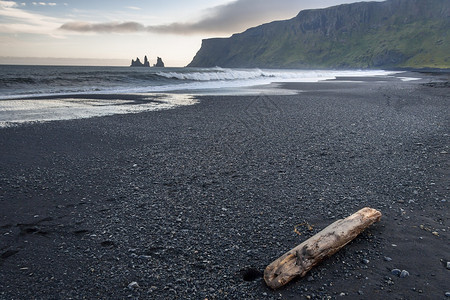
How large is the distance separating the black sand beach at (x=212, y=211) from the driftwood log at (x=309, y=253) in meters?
0.12

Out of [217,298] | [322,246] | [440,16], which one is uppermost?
[440,16]

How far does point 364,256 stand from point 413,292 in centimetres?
63

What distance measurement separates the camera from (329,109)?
15.2m

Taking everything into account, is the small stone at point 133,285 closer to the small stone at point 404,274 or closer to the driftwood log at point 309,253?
the driftwood log at point 309,253

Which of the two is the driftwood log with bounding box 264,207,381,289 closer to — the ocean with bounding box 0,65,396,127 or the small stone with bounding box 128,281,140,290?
the small stone with bounding box 128,281,140,290

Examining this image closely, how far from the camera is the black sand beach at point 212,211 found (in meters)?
3.25

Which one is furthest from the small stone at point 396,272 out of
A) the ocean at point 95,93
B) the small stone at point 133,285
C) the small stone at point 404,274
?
the ocean at point 95,93

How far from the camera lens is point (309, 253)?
333 centimetres

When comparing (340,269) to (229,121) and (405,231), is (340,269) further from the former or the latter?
(229,121)

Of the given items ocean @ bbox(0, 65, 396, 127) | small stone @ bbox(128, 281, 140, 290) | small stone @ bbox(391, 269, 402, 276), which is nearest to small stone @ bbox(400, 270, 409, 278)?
small stone @ bbox(391, 269, 402, 276)

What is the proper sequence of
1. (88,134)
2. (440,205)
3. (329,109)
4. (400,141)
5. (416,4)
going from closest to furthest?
(440,205) < (400,141) < (88,134) < (329,109) < (416,4)

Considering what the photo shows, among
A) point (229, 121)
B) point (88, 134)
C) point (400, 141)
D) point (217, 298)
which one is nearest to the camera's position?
point (217, 298)

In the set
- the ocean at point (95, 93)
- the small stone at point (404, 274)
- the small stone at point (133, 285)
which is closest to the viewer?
the small stone at point (133, 285)

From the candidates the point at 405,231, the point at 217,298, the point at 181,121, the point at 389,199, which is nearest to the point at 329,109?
the point at 181,121
